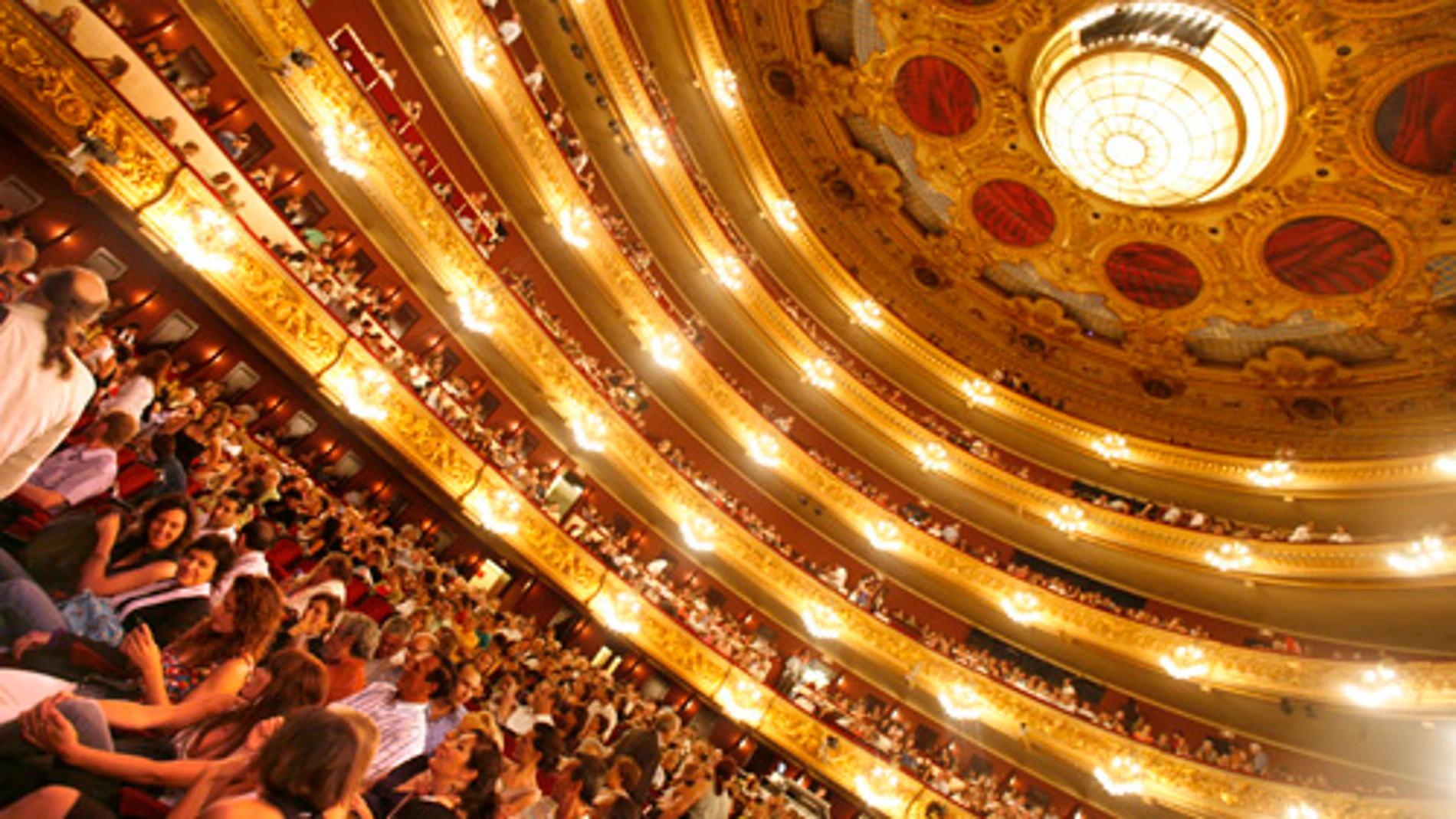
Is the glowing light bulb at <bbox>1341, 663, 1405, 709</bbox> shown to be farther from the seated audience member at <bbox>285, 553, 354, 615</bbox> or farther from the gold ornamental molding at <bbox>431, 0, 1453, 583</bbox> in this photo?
the seated audience member at <bbox>285, 553, 354, 615</bbox>

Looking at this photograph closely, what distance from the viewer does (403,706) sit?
3.86m

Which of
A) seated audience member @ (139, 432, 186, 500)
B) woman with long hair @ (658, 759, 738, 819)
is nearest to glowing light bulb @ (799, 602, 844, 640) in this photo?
woman with long hair @ (658, 759, 738, 819)

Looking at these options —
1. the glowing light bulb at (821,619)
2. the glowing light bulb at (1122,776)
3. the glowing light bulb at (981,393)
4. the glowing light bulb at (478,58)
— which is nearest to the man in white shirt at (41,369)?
the glowing light bulb at (478,58)

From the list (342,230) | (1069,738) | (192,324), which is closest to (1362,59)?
(1069,738)

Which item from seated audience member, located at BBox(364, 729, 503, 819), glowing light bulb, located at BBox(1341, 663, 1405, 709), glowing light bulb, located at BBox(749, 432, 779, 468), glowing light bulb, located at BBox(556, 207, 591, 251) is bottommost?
seated audience member, located at BBox(364, 729, 503, 819)

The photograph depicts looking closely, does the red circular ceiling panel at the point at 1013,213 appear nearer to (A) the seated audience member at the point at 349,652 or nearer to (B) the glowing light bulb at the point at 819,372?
(B) the glowing light bulb at the point at 819,372

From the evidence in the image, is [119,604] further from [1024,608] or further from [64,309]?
[1024,608]

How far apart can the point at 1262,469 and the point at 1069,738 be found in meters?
7.65

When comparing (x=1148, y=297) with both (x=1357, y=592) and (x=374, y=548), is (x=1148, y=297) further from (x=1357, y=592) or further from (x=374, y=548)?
(x=374, y=548)

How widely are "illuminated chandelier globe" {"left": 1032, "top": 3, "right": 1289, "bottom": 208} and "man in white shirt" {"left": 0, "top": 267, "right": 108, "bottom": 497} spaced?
53.4 ft

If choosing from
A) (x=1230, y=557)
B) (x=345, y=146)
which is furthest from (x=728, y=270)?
(x=1230, y=557)

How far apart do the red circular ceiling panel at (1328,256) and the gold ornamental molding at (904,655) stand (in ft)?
35.2

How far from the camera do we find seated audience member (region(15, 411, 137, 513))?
13.8 feet

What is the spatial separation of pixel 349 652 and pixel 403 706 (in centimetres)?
70
